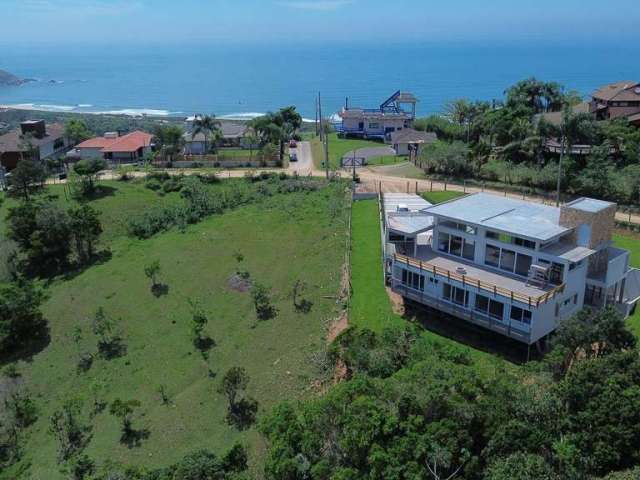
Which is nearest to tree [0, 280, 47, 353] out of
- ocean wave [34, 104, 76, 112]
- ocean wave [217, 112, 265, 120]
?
ocean wave [217, 112, 265, 120]

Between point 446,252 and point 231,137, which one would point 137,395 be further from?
point 231,137

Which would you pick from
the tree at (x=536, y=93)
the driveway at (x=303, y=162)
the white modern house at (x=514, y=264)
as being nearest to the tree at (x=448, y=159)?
the driveway at (x=303, y=162)

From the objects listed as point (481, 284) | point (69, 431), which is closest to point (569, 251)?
point (481, 284)

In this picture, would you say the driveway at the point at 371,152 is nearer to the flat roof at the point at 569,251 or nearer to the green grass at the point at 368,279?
the green grass at the point at 368,279

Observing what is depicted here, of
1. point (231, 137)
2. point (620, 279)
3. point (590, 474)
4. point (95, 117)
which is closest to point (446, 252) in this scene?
point (620, 279)

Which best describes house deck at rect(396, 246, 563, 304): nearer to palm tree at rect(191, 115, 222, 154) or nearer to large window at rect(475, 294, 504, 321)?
large window at rect(475, 294, 504, 321)

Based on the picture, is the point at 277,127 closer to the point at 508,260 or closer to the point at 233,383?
the point at 508,260
